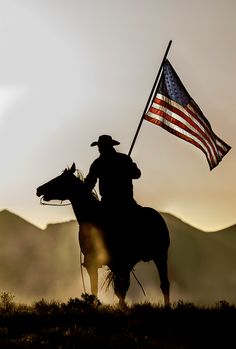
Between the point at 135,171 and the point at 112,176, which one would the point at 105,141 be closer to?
the point at 112,176

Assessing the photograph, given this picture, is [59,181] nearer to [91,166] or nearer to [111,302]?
[91,166]

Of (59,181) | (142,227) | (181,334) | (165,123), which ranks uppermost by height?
(165,123)

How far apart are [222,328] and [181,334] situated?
761mm

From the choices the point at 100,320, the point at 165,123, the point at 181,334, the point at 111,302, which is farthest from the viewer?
the point at 165,123

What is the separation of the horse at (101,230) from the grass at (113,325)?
2.99ft

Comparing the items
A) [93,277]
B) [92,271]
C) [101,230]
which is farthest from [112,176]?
[93,277]

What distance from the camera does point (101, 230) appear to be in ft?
47.6

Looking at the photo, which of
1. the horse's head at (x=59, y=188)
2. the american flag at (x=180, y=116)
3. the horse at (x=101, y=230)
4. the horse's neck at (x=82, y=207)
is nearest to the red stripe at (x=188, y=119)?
the american flag at (x=180, y=116)

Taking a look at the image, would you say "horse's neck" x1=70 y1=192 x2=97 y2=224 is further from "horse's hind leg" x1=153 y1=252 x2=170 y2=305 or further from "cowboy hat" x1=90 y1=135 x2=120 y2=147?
"horse's hind leg" x1=153 y1=252 x2=170 y2=305

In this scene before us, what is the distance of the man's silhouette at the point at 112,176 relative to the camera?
47.7 ft

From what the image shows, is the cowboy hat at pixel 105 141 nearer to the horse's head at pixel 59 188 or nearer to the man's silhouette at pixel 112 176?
the man's silhouette at pixel 112 176

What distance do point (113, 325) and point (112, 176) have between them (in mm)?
3923

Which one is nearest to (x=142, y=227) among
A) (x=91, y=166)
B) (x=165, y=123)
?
(x=91, y=166)

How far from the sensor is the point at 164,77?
1769cm
